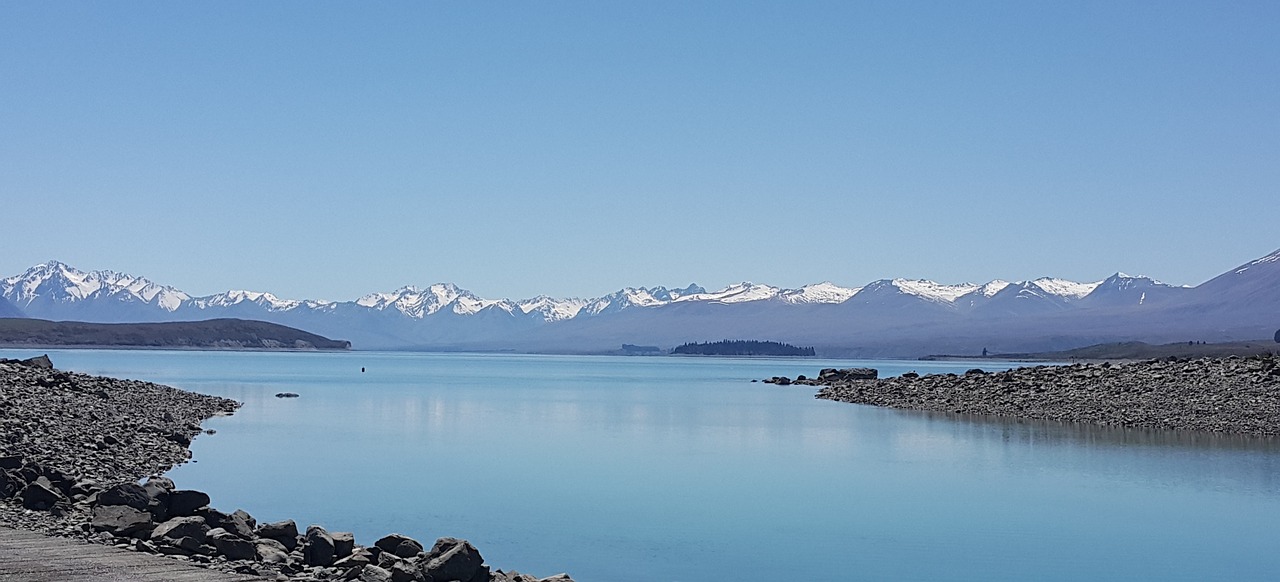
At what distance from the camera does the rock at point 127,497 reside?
559 inches

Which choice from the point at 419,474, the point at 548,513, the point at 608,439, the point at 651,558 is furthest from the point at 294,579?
the point at 608,439

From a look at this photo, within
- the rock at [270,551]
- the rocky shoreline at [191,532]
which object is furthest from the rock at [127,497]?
the rock at [270,551]

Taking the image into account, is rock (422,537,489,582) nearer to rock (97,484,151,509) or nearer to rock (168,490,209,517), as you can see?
rock (168,490,209,517)

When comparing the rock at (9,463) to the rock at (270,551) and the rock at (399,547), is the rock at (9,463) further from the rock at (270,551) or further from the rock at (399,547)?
the rock at (399,547)

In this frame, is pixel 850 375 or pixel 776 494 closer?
pixel 776 494

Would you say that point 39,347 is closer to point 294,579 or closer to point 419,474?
point 419,474

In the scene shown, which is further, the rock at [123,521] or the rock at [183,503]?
the rock at [183,503]

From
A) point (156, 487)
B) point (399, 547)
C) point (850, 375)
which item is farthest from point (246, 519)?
point (850, 375)

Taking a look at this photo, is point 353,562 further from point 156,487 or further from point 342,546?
point 156,487

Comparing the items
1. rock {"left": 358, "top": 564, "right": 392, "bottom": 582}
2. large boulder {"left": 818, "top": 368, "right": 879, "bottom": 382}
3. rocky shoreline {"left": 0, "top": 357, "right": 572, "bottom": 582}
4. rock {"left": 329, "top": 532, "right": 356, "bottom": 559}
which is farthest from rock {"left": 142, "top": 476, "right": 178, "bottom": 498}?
large boulder {"left": 818, "top": 368, "right": 879, "bottom": 382}

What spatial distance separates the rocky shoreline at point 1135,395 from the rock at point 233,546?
3063 centimetres

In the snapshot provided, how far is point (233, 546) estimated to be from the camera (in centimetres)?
1267

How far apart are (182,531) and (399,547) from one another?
7.43 feet

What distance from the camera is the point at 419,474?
26.0 meters
